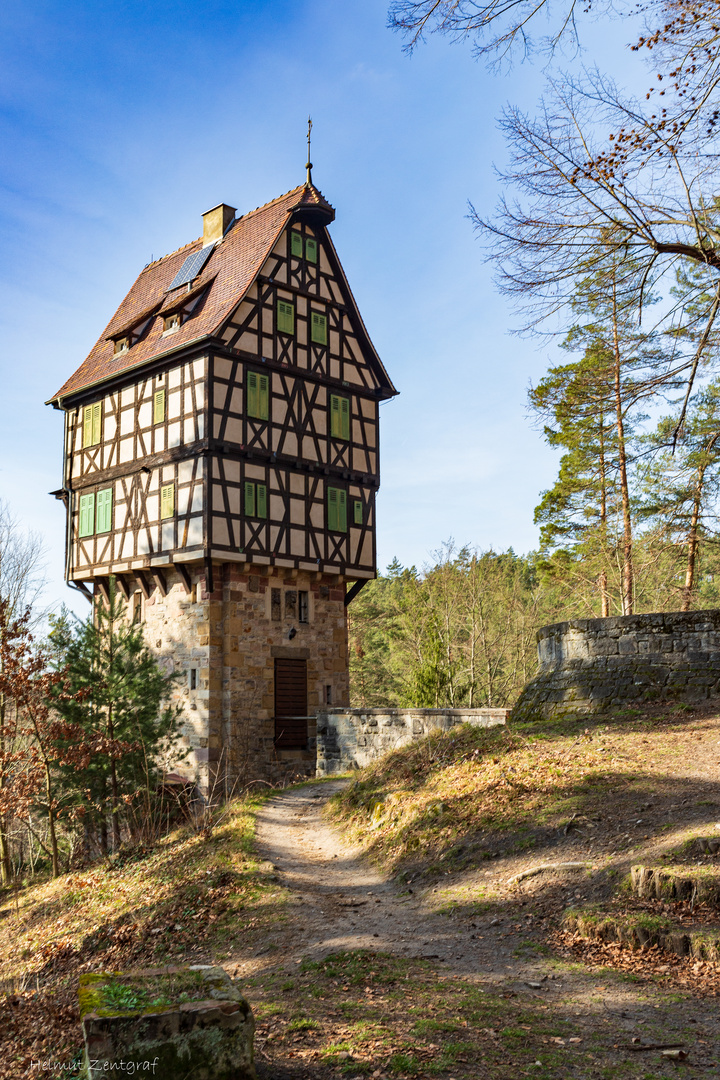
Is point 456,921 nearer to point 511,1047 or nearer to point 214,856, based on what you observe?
point 511,1047

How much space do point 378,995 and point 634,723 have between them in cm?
731

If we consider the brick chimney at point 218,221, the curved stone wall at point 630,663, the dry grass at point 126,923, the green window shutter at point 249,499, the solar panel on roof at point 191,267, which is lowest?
the dry grass at point 126,923

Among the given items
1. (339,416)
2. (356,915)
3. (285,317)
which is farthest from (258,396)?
(356,915)

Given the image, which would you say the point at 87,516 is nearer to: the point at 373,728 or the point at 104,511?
the point at 104,511

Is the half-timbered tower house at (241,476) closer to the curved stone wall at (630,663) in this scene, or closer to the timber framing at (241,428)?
the timber framing at (241,428)

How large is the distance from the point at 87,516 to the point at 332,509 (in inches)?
278

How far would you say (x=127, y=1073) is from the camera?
4.01 m

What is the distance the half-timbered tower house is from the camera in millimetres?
20703

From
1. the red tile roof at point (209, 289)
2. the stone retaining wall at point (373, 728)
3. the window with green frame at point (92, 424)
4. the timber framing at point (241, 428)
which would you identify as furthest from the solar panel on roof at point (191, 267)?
the stone retaining wall at point (373, 728)

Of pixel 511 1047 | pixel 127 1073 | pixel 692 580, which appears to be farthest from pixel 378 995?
pixel 692 580

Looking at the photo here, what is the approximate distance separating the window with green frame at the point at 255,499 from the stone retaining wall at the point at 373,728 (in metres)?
5.27

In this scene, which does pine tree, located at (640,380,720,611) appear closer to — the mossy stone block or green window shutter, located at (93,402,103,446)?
the mossy stone block

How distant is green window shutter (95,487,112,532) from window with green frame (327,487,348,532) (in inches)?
238

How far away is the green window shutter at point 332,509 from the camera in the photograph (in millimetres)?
23109
